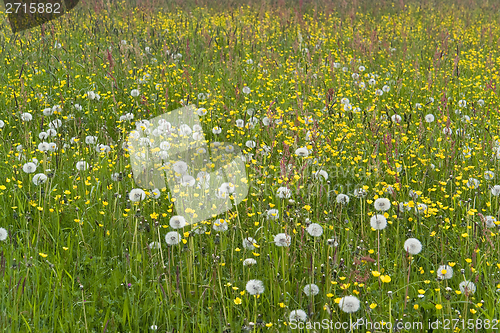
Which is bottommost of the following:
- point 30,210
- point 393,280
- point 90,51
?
point 393,280

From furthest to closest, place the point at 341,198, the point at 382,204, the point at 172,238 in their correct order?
the point at 341,198 < the point at 382,204 < the point at 172,238

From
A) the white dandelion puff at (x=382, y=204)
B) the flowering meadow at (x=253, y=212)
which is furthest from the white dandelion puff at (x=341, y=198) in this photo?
the white dandelion puff at (x=382, y=204)

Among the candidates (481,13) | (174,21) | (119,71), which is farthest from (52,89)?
(481,13)

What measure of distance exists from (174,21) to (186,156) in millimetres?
5100

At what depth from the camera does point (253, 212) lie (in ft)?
8.49

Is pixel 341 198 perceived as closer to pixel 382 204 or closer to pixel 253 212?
pixel 382 204

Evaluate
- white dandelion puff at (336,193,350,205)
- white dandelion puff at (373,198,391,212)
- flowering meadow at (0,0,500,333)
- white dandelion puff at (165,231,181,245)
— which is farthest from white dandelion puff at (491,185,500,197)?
white dandelion puff at (165,231,181,245)

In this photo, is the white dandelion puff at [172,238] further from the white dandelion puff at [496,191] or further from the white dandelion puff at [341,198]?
the white dandelion puff at [496,191]

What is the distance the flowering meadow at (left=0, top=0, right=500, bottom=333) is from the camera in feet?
6.26

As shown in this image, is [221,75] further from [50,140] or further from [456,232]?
[456,232]

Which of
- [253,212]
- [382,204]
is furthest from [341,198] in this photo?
[253,212]

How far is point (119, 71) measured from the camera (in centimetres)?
508

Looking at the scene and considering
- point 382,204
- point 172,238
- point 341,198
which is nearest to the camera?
point 172,238

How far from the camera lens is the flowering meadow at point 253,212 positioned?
1.91m
